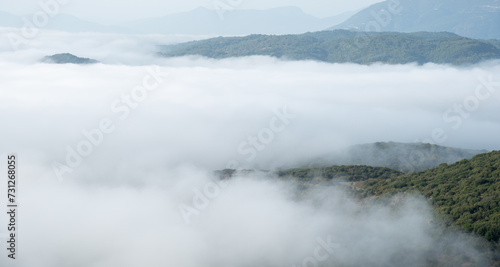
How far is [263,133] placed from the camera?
16675 centimetres

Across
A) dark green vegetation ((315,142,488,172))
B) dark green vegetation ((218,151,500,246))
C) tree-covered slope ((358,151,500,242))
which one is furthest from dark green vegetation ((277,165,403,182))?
dark green vegetation ((315,142,488,172))

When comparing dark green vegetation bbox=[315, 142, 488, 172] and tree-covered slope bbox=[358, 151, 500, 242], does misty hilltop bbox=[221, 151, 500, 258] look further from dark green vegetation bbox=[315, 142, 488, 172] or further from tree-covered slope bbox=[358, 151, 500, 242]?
dark green vegetation bbox=[315, 142, 488, 172]

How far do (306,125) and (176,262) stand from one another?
125770 millimetres

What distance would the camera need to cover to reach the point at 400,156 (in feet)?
356

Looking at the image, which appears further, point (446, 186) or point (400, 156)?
point (400, 156)

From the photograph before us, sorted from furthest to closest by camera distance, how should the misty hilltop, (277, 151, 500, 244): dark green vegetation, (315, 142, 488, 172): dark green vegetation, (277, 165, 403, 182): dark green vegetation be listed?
(315, 142, 488, 172): dark green vegetation < (277, 165, 403, 182): dark green vegetation < (277, 151, 500, 244): dark green vegetation < the misty hilltop

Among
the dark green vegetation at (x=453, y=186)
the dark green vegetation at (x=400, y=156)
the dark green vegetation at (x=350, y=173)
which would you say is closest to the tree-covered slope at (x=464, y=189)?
the dark green vegetation at (x=453, y=186)

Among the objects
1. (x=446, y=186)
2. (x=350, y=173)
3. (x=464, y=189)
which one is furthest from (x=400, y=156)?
(x=464, y=189)

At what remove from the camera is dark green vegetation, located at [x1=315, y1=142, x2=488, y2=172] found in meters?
104

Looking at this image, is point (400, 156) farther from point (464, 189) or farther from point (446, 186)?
point (464, 189)

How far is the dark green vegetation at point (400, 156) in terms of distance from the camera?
10419 cm

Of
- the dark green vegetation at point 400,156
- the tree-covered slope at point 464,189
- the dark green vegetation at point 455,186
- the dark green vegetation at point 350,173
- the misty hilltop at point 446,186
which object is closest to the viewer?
the tree-covered slope at point 464,189

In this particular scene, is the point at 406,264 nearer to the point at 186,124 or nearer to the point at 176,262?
the point at 176,262

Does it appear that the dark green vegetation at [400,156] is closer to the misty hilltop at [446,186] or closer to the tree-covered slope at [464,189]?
the misty hilltop at [446,186]
